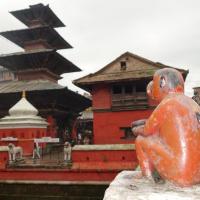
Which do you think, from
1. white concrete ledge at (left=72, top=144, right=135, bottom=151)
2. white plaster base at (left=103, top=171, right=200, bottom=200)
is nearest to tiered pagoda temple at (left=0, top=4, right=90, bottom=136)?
white concrete ledge at (left=72, top=144, right=135, bottom=151)

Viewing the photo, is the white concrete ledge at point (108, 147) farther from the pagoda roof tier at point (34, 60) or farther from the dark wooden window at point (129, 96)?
the pagoda roof tier at point (34, 60)

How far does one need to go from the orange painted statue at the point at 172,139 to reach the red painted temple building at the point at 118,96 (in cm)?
1417

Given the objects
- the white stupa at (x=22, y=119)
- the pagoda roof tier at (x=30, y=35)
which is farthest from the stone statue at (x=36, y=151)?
the pagoda roof tier at (x=30, y=35)

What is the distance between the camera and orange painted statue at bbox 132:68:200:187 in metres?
2.93

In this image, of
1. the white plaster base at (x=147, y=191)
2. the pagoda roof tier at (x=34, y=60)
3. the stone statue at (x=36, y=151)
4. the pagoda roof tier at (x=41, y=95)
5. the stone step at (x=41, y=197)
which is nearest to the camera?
the white plaster base at (x=147, y=191)

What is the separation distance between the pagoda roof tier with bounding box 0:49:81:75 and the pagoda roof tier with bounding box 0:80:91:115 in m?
1.22

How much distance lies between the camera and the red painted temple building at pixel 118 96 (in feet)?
58.7

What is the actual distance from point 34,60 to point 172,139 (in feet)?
66.7

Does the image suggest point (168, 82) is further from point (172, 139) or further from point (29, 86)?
point (29, 86)

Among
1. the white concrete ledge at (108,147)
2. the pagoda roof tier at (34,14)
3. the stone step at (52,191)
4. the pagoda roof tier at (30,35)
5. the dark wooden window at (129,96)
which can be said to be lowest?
the stone step at (52,191)

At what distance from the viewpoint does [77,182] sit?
1288 cm

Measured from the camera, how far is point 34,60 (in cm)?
2233

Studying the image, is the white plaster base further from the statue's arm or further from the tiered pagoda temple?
the tiered pagoda temple

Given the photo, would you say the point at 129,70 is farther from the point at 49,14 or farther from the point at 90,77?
the point at 49,14
